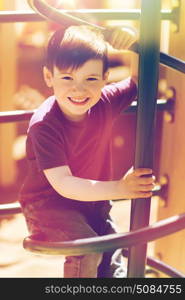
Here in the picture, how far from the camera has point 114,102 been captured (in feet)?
4.76

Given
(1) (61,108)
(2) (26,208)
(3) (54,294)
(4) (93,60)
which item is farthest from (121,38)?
(3) (54,294)

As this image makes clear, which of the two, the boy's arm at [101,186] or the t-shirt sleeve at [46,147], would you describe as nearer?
the boy's arm at [101,186]

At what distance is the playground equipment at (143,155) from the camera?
102 cm

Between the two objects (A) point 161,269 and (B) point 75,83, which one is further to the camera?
(A) point 161,269

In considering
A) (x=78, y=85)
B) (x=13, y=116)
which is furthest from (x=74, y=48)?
(x=13, y=116)

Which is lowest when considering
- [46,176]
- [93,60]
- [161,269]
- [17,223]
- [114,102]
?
[17,223]

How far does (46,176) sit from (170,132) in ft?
2.72

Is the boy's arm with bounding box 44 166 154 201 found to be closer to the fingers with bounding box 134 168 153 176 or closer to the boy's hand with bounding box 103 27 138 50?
the fingers with bounding box 134 168 153 176

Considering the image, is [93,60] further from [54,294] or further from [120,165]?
[120,165]

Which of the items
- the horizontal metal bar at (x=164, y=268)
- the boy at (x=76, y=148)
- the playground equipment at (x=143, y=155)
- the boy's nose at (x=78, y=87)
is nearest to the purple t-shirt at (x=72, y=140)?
the boy at (x=76, y=148)

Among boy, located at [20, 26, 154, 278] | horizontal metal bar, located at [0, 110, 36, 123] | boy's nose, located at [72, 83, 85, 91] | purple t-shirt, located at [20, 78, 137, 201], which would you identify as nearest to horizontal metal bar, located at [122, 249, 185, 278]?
boy, located at [20, 26, 154, 278]

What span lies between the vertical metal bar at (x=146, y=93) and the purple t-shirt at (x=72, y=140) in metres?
0.23

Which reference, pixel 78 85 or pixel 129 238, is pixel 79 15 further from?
pixel 129 238

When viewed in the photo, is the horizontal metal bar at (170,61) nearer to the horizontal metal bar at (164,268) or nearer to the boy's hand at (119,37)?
the boy's hand at (119,37)
